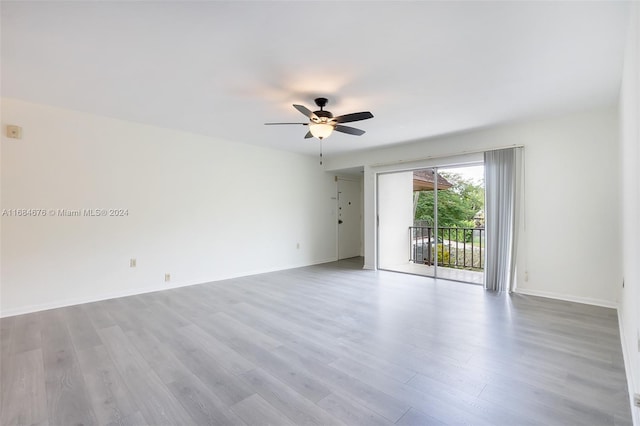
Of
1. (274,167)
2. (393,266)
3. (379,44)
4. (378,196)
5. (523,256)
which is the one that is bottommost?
(393,266)

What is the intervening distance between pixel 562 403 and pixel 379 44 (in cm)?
279

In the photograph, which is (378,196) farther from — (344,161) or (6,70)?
(6,70)

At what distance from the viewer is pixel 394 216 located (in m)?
6.86

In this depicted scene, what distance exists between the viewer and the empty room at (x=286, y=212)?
1.92 metres

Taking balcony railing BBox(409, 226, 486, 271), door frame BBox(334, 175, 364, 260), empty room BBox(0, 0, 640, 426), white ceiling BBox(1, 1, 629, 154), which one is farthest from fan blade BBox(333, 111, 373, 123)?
door frame BBox(334, 175, 364, 260)

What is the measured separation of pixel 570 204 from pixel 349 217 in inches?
187

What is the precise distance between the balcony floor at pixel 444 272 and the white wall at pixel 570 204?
40.5 inches

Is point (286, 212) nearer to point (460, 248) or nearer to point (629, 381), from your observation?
point (460, 248)

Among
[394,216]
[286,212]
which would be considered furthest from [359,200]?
[286,212]

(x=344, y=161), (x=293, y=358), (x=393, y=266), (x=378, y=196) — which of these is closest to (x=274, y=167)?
(x=344, y=161)

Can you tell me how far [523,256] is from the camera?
4.31 meters

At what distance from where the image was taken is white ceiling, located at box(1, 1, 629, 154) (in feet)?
6.40

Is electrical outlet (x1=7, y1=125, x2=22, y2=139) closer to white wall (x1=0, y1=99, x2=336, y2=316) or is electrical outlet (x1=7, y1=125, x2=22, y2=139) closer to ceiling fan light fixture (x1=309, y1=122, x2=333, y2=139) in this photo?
white wall (x1=0, y1=99, x2=336, y2=316)

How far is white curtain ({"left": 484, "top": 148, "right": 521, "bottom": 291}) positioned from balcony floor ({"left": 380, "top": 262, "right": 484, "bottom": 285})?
1.79 ft
